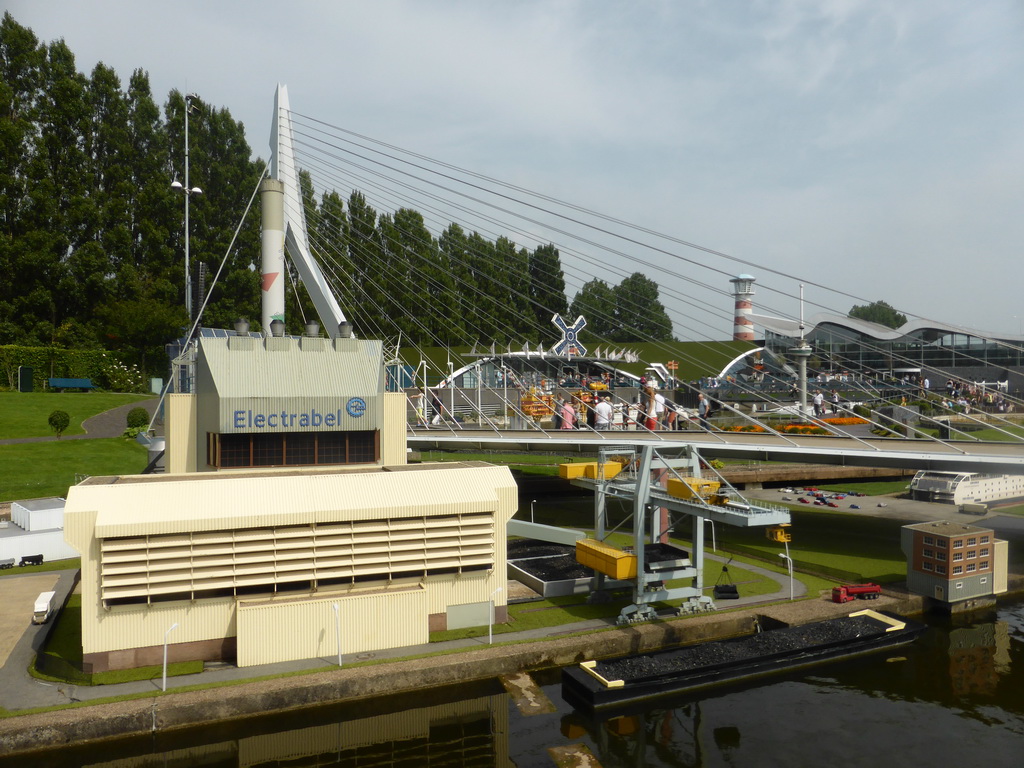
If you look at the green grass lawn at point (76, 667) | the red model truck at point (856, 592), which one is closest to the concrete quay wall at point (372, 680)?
the red model truck at point (856, 592)

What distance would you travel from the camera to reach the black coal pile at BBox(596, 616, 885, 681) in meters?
14.5

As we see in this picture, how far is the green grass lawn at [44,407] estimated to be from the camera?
3547 cm

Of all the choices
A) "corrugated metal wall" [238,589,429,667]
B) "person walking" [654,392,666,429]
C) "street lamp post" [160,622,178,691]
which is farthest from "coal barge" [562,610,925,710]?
"person walking" [654,392,666,429]

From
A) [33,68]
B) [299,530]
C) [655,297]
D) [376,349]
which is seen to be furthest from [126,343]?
[655,297]

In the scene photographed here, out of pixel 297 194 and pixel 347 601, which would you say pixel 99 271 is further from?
pixel 347 601

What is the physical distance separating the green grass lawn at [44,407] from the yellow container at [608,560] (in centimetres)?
3024

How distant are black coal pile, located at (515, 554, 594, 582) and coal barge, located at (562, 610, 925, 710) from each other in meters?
4.80

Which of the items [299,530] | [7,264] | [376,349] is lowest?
[299,530]

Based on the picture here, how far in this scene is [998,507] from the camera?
31.9 meters

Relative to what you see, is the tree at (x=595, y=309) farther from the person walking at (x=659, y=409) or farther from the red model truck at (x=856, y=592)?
the red model truck at (x=856, y=592)

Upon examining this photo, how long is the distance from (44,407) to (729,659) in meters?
39.6

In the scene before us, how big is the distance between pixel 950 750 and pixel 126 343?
5142 centimetres

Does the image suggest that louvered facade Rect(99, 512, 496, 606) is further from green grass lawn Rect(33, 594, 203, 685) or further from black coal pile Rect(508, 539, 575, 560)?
black coal pile Rect(508, 539, 575, 560)

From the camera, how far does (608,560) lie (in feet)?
Result: 57.7
